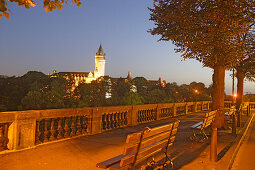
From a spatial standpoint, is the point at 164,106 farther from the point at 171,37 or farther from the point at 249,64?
the point at 249,64

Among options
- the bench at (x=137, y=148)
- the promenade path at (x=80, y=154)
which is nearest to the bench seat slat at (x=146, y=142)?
the bench at (x=137, y=148)

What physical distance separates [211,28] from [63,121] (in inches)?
276

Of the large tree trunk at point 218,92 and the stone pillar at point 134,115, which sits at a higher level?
the large tree trunk at point 218,92

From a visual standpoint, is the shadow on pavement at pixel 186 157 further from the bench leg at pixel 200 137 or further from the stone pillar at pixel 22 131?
the stone pillar at pixel 22 131

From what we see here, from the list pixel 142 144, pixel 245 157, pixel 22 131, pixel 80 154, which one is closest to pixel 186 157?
pixel 245 157

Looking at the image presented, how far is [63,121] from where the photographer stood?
959cm

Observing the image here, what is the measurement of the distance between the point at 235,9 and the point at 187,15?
1.92 metres

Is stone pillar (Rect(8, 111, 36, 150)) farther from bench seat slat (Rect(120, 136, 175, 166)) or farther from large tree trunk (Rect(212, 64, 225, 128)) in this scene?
large tree trunk (Rect(212, 64, 225, 128))

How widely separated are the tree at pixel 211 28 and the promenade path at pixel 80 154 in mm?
4237

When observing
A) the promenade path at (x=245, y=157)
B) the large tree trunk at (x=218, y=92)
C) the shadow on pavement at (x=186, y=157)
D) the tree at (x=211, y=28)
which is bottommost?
the promenade path at (x=245, y=157)

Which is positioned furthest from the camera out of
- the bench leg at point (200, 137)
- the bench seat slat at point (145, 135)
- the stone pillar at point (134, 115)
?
the stone pillar at point (134, 115)

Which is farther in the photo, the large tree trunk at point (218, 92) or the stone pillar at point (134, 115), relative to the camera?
the stone pillar at point (134, 115)

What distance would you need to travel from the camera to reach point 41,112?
747 centimetres

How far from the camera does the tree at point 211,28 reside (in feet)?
34.7
